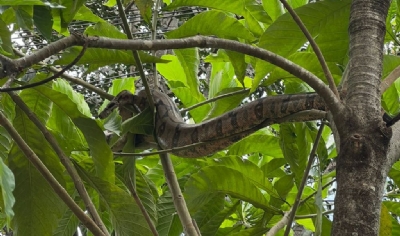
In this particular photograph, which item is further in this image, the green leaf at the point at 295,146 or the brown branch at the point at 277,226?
the green leaf at the point at 295,146

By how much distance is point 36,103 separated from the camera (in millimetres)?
1241

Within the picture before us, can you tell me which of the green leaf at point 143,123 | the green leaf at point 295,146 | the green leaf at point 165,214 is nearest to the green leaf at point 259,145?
the green leaf at point 295,146

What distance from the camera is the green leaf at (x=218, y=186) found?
1.40 meters

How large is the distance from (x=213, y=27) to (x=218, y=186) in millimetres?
403

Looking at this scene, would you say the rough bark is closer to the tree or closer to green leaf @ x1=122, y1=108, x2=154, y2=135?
the tree

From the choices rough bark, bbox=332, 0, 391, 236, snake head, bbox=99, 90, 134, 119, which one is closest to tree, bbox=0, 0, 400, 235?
rough bark, bbox=332, 0, 391, 236

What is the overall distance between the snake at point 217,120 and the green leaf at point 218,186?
0.25 feet

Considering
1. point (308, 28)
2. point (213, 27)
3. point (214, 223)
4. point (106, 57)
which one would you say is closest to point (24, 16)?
point (106, 57)

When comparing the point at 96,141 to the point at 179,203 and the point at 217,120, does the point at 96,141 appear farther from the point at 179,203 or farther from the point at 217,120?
the point at 217,120

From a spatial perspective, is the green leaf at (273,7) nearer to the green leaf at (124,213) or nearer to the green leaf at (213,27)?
the green leaf at (213,27)

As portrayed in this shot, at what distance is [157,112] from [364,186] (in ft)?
3.36

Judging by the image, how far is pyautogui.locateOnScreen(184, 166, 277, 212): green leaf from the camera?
140 cm

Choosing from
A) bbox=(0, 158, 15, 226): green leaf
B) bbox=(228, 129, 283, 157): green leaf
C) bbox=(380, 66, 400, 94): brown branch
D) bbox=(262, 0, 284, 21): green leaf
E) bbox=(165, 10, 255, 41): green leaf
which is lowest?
bbox=(0, 158, 15, 226): green leaf

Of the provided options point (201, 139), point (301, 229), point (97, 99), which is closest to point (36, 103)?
point (201, 139)
